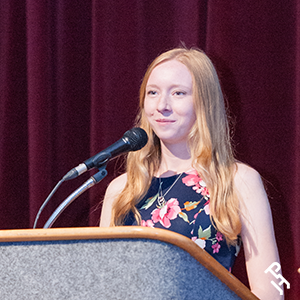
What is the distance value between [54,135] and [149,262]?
1.16 metres

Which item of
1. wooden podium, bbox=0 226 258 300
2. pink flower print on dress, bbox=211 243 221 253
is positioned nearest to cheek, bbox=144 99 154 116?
pink flower print on dress, bbox=211 243 221 253

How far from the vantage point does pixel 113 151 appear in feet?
2.76

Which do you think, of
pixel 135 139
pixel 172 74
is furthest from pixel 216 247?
pixel 172 74

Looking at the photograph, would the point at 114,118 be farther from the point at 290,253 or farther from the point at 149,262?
the point at 149,262

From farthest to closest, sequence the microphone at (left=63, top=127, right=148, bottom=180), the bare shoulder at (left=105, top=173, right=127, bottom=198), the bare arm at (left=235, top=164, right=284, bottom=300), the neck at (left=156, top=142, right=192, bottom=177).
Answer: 1. the bare shoulder at (left=105, top=173, right=127, bottom=198)
2. the neck at (left=156, top=142, right=192, bottom=177)
3. the bare arm at (left=235, top=164, right=284, bottom=300)
4. the microphone at (left=63, top=127, right=148, bottom=180)

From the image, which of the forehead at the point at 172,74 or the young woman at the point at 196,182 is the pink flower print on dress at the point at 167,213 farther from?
the forehead at the point at 172,74

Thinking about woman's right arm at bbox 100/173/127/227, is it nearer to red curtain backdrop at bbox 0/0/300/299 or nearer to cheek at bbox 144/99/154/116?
red curtain backdrop at bbox 0/0/300/299

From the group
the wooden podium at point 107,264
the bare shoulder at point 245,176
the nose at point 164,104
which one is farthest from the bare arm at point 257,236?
the wooden podium at point 107,264

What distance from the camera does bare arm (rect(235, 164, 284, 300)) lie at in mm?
1001

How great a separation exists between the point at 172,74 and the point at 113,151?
16.3 inches

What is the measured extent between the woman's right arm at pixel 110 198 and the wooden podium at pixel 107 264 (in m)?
0.79

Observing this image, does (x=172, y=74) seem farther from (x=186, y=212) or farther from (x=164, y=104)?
(x=186, y=212)

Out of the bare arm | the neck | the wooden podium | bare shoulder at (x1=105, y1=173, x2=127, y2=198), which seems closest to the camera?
the wooden podium

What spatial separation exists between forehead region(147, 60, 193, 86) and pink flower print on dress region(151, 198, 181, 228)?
0.35 meters
